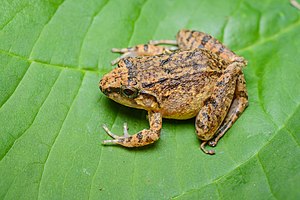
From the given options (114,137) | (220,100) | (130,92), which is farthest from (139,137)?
(220,100)

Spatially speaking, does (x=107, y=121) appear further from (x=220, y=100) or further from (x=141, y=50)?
(x=220, y=100)

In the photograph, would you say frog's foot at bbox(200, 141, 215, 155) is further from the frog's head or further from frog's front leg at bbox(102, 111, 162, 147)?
the frog's head

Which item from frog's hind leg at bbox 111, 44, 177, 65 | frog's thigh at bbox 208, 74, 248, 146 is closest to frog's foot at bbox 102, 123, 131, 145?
frog's hind leg at bbox 111, 44, 177, 65

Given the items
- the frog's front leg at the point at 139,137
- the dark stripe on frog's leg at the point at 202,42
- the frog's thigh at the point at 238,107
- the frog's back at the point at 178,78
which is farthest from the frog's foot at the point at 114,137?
the dark stripe on frog's leg at the point at 202,42

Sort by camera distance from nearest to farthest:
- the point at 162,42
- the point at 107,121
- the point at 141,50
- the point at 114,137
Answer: the point at 114,137, the point at 107,121, the point at 141,50, the point at 162,42

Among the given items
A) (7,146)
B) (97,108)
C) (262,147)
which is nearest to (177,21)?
(97,108)

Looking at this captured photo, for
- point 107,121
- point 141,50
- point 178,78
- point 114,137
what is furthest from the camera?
point 141,50

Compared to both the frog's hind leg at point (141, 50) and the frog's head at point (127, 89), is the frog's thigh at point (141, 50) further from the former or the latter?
the frog's head at point (127, 89)
